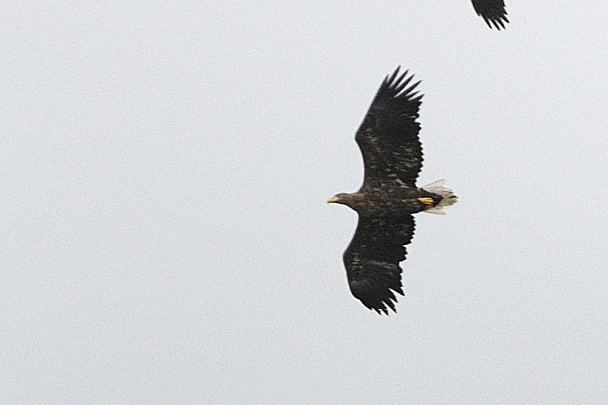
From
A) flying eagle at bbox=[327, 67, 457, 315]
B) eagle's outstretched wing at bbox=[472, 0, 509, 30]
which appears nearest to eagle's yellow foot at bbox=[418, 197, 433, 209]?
flying eagle at bbox=[327, 67, 457, 315]

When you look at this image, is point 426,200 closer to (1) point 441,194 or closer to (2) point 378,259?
(1) point 441,194

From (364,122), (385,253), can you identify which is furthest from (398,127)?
(385,253)

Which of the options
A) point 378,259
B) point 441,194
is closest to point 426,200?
point 441,194

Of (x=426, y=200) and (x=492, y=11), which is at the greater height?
(x=492, y=11)

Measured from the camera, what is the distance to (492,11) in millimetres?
21172

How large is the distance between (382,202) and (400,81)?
6.37ft

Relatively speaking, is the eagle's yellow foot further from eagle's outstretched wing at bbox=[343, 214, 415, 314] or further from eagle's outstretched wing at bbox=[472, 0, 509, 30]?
eagle's outstretched wing at bbox=[472, 0, 509, 30]

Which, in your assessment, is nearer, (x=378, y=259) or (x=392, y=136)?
(x=392, y=136)

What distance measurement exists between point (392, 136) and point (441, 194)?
51.9 inches

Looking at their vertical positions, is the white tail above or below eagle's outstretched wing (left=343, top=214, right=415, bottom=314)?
above

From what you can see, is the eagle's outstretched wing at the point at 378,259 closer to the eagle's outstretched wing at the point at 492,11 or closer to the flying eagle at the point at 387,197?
the flying eagle at the point at 387,197

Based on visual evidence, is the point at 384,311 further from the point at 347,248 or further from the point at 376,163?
the point at 376,163

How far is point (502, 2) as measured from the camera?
21188mm

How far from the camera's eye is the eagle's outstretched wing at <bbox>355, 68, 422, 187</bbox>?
796 inches
